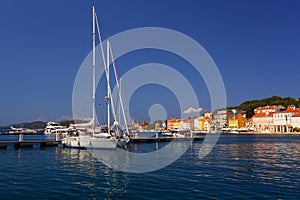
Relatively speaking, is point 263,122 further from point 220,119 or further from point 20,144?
point 20,144

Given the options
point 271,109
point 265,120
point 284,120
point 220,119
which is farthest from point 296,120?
point 220,119

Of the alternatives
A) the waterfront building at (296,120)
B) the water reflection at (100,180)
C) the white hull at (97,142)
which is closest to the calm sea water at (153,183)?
the water reflection at (100,180)

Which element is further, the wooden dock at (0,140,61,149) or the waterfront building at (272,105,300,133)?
the waterfront building at (272,105,300,133)

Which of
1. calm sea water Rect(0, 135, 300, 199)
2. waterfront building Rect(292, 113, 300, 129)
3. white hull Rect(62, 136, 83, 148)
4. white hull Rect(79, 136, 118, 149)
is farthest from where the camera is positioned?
waterfront building Rect(292, 113, 300, 129)

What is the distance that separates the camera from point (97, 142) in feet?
129

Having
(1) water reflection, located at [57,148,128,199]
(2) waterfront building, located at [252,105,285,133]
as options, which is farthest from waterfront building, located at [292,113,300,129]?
(1) water reflection, located at [57,148,128,199]

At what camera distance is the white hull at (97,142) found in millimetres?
38781

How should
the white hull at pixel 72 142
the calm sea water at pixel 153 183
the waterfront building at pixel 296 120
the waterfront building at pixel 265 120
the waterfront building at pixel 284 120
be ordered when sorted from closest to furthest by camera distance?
the calm sea water at pixel 153 183
the white hull at pixel 72 142
the waterfront building at pixel 296 120
the waterfront building at pixel 284 120
the waterfront building at pixel 265 120

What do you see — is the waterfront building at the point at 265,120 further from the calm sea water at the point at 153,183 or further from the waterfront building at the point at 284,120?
the calm sea water at the point at 153,183

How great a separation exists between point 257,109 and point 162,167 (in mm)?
174517

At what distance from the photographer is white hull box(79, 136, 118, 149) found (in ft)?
127

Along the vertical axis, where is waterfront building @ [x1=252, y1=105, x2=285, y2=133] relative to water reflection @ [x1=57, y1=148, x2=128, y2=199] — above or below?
above

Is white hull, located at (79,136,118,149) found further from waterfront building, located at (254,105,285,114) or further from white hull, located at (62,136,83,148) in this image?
waterfront building, located at (254,105,285,114)

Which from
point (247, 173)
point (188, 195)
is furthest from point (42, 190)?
point (247, 173)
